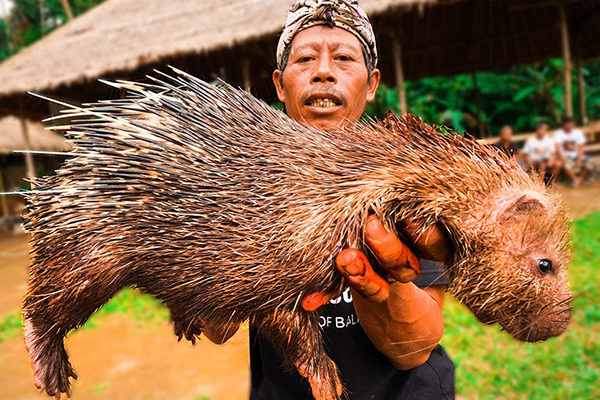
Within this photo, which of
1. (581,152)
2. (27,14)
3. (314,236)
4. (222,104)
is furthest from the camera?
(27,14)

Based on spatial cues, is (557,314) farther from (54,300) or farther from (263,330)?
(54,300)

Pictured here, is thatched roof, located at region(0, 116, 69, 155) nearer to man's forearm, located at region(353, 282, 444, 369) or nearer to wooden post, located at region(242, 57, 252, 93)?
wooden post, located at region(242, 57, 252, 93)

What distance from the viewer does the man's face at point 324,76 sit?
1.33 metres

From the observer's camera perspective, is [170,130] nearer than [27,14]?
Yes

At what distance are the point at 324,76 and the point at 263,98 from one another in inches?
7.1

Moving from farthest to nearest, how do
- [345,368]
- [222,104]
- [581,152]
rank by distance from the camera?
[581,152] → [345,368] → [222,104]

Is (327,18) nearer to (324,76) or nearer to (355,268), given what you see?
(324,76)

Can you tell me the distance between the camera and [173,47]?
7012mm

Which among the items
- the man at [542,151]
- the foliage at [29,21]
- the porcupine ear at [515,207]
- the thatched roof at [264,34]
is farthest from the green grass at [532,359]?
the foliage at [29,21]

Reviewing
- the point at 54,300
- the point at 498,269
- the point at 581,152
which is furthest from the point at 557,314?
the point at 581,152

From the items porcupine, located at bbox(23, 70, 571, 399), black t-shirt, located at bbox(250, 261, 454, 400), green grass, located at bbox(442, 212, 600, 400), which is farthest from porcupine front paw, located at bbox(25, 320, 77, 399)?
green grass, located at bbox(442, 212, 600, 400)

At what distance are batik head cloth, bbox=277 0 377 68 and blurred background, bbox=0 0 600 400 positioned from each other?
0.19 meters

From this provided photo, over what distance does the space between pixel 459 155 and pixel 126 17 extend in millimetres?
9506

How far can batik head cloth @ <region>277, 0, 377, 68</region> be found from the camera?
1.35 m
